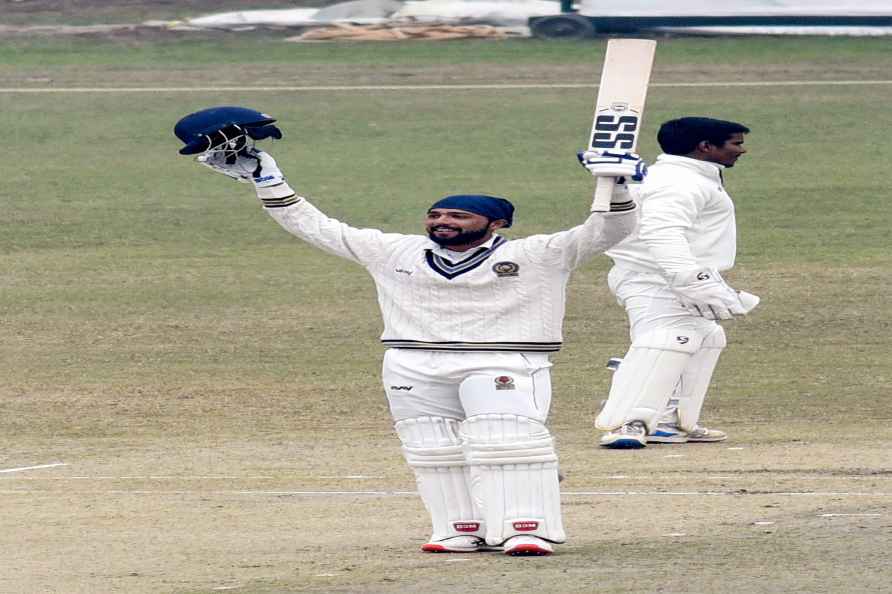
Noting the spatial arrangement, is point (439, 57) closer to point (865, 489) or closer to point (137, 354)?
point (137, 354)

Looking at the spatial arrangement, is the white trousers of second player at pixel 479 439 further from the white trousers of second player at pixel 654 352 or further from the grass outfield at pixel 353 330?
the white trousers of second player at pixel 654 352

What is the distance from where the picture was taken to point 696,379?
12.3 m

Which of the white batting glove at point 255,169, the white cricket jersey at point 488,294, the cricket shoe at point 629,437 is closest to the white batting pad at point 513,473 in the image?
the white cricket jersey at point 488,294

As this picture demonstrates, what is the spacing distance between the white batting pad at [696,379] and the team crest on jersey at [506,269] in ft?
12.7

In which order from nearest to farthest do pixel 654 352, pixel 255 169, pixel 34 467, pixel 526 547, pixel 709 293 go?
pixel 526 547, pixel 255 169, pixel 709 293, pixel 654 352, pixel 34 467

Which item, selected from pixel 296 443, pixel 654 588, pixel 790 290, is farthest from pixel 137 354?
pixel 654 588

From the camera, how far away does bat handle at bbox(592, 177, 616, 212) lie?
8.18 meters

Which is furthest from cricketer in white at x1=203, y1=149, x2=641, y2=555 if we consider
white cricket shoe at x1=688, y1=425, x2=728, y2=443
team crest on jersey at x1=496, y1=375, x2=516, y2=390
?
white cricket shoe at x1=688, y1=425, x2=728, y2=443


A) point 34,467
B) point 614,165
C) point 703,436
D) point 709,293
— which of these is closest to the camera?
point 614,165

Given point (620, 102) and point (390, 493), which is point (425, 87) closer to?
point (390, 493)

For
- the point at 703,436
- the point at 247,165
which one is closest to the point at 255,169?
the point at 247,165

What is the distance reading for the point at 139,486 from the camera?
A: 1101 cm

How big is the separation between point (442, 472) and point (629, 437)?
3568 millimetres

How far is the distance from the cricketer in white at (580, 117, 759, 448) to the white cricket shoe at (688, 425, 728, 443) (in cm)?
9
